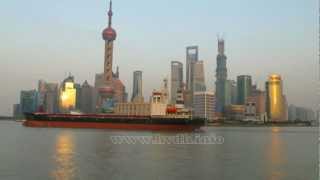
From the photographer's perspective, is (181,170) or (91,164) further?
(91,164)

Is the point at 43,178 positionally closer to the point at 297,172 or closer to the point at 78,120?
the point at 297,172

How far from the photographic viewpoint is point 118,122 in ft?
313

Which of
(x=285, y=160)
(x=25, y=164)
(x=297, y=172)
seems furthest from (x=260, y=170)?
(x=25, y=164)

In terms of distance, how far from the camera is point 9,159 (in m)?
30.9

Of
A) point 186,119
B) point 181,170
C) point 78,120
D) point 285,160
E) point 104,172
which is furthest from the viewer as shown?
point 78,120

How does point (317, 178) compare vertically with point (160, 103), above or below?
below

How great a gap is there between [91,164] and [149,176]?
19.9 ft

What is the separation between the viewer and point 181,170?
26516 mm

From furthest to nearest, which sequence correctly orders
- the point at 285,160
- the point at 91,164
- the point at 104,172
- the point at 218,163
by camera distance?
the point at 285,160, the point at 218,163, the point at 91,164, the point at 104,172

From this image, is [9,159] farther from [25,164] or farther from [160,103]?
[160,103]

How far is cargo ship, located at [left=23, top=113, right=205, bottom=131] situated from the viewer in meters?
89.0

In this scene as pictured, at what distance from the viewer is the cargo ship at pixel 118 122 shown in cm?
8900

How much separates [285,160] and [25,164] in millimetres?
20244

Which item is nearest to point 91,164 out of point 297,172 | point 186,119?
point 297,172
